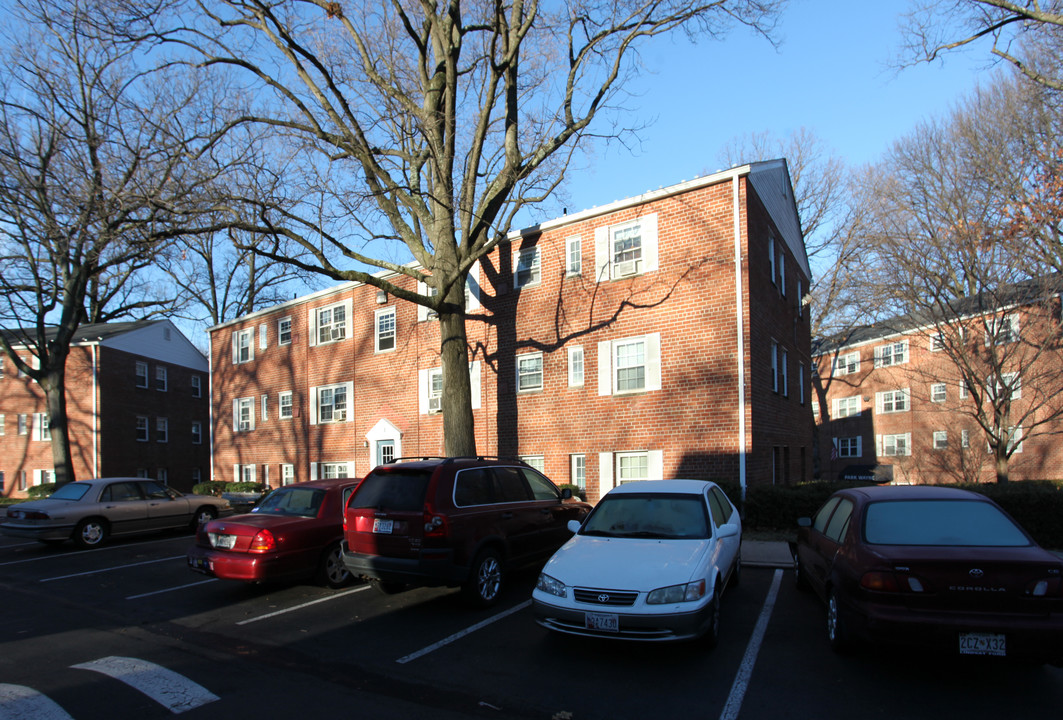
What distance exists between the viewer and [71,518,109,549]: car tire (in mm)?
13508

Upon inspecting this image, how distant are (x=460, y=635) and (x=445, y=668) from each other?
0.95m

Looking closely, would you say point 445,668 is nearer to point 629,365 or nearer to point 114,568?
point 114,568

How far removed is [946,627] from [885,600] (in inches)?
16.8

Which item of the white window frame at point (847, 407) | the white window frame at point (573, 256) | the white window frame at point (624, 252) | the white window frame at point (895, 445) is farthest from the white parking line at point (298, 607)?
the white window frame at point (847, 407)

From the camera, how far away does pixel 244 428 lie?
92.5 ft

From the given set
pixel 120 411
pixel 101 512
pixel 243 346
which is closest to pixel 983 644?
pixel 101 512

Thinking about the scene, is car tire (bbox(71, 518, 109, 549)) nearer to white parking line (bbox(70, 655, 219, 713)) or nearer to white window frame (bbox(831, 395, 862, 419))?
white parking line (bbox(70, 655, 219, 713))

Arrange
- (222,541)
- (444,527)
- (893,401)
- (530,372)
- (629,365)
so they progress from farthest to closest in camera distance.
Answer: (893,401) < (530,372) < (629,365) < (222,541) < (444,527)


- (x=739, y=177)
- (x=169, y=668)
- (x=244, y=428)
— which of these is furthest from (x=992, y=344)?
(x=244, y=428)

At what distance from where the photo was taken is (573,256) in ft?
57.0

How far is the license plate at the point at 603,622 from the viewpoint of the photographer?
5480 millimetres

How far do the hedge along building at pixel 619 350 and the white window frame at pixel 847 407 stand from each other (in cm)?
1717

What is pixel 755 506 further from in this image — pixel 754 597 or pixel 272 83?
pixel 272 83

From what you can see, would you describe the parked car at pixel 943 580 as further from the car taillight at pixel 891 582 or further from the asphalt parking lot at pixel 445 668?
the asphalt parking lot at pixel 445 668
